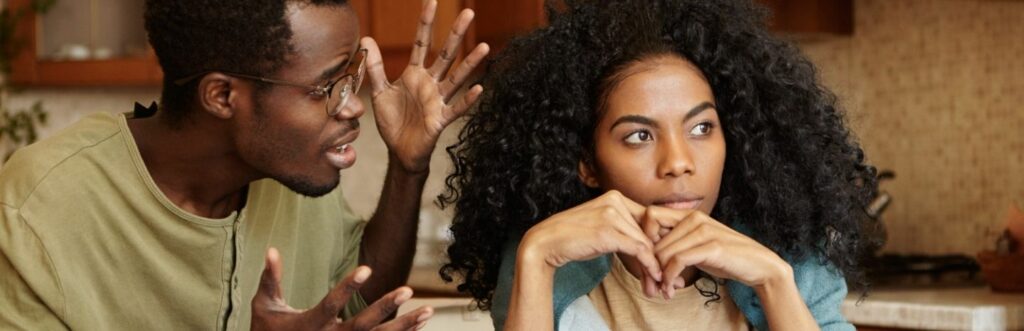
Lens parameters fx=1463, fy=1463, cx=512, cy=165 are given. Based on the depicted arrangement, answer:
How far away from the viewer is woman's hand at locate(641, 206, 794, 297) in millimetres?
1511

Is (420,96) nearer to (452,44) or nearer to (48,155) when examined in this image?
(452,44)

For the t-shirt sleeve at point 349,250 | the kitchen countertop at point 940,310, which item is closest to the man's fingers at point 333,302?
the t-shirt sleeve at point 349,250

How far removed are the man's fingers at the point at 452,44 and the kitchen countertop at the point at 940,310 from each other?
0.77 meters

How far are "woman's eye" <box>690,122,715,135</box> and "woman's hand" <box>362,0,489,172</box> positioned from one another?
35cm

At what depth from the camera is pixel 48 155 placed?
1729 mm

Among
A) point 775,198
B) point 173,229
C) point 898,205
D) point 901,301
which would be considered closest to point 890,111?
point 898,205

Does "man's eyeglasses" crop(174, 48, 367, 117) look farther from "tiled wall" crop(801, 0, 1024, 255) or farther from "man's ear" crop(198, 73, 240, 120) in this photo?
"tiled wall" crop(801, 0, 1024, 255)

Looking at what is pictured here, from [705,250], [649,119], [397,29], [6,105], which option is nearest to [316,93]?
[649,119]

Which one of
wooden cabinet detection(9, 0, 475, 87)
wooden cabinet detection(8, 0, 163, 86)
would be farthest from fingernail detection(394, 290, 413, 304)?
wooden cabinet detection(8, 0, 163, 86)

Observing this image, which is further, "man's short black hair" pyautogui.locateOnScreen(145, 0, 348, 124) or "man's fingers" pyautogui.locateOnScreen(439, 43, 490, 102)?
"man's fingers" pyautogui.locateOnScreen(439, 43, 490, 102)

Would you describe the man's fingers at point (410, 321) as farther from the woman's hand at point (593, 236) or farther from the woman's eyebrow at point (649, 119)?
the woman's eyebrow at point (649, 119)

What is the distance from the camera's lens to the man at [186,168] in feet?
5.54

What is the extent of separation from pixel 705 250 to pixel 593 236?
0.12m

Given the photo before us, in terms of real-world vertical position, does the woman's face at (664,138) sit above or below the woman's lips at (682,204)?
above
